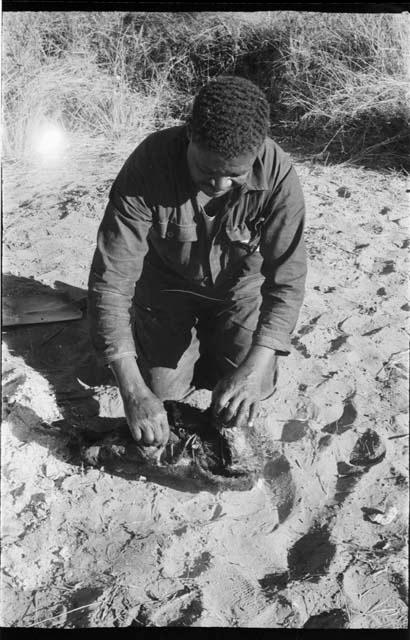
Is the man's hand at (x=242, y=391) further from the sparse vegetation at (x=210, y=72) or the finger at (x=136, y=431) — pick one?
the sparse vegetation at (x=210, y=72)

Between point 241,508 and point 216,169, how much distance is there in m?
1.28

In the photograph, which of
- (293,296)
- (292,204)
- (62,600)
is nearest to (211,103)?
(292,204)

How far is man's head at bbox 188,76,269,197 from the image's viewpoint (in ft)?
7.38

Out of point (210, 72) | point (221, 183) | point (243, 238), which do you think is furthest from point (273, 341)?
point (210, 72)

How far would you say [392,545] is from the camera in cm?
261

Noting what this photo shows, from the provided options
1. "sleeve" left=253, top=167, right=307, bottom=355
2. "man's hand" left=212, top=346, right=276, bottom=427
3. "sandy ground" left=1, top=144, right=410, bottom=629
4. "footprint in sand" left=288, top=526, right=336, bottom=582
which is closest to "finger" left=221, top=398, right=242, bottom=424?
"man's hand" left=212, top=346, right=276, bottom=427

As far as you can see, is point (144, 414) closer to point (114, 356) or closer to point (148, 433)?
point (148, 433)

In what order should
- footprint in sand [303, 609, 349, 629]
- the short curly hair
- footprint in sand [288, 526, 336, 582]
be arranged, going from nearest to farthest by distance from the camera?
the short curly hair → footprint in sand [303, 609, 349, 629] → footprint in sand [288, 526, 336, 582]

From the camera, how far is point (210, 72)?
5.48m

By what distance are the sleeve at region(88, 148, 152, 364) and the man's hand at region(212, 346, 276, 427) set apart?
1.19 feet

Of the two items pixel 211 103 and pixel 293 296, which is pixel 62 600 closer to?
pixel 293 296

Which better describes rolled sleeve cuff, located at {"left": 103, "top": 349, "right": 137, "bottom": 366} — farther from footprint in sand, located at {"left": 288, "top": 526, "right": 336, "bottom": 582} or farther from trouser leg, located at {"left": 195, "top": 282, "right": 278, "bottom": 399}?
footprint in sand, located at {"left": 288, "top": 526, "right": 336, "bottom": 582}

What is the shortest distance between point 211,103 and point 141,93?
3.29 meters

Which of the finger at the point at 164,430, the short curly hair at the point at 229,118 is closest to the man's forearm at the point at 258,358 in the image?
the finger at the point at 164,430
